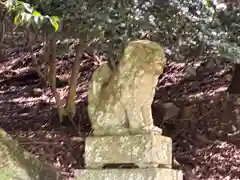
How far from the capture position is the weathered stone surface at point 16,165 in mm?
3709

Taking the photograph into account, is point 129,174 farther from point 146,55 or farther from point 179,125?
point 179,125

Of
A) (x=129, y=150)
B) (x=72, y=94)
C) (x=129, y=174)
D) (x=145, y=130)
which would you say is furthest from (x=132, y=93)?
(x=72, y=94)

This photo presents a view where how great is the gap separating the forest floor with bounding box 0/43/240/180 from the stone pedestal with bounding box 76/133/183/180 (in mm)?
1281

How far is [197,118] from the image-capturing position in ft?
18.0

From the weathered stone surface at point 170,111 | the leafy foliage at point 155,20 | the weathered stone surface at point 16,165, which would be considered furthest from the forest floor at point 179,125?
the leafy foliage at point 155,20

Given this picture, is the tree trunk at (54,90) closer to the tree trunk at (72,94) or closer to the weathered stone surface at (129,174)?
the tree trunk at (72,94)

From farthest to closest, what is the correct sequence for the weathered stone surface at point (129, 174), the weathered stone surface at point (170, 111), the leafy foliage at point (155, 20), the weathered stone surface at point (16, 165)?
1. the weathered stone surface at point (170, 111)
2. the weathered stone surface at point (16, 165)
3. the leafy foliage at point (155, 20)
4. the weathered stone surface at point (129, 174)

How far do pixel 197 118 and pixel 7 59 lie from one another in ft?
11.9

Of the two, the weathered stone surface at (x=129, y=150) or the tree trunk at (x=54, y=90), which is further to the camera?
the tree trunk at (x=54, y=90)

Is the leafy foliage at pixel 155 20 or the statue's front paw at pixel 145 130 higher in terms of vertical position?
the leafy foliage at pixel 155 20

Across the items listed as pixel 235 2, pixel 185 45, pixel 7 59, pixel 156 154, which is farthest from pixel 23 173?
pixel 7 59

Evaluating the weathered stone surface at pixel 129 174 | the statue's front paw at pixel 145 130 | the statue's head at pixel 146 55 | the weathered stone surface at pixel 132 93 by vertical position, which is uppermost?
the statue's head at pixel 146 55

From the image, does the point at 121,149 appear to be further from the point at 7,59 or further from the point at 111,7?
the point at 7,59

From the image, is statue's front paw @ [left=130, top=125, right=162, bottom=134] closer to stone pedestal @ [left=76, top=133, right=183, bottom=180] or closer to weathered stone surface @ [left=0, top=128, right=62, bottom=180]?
stone pedestal @ [left=76, top=133, right=183, bottom=180]
